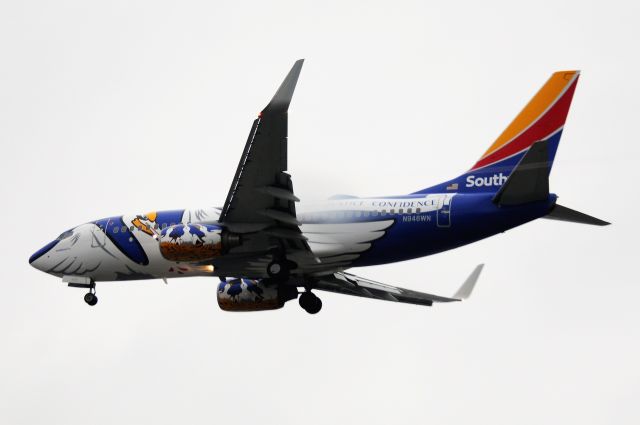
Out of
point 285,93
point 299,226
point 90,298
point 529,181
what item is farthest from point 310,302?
point 285,93

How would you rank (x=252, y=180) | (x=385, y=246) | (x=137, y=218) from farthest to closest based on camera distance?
(x=137, y=218), (x=385, y=246), (x=252, y=180)

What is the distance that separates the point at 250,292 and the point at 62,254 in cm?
693

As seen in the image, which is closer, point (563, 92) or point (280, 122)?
point (280, 122)

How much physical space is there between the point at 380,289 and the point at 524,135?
8.44 metres

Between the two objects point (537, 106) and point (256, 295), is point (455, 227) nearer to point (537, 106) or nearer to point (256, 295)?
point (537, 106)

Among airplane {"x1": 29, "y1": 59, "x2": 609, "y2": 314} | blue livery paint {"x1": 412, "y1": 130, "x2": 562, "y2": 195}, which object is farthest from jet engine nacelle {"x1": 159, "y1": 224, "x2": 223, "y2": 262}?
blue livery paint {"x1": 412, "y1": 130, "x2": 562, "y2": 195}

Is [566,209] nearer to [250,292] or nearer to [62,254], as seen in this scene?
[250,292]

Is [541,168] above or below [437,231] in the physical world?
above

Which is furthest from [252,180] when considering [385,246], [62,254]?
[62,254]

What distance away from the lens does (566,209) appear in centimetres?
3250

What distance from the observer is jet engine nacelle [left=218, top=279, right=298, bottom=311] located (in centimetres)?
3797

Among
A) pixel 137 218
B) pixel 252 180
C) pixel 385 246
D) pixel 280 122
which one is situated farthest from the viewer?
pixel 137 218

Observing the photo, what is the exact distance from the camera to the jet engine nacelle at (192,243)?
110 ft

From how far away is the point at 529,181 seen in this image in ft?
104
